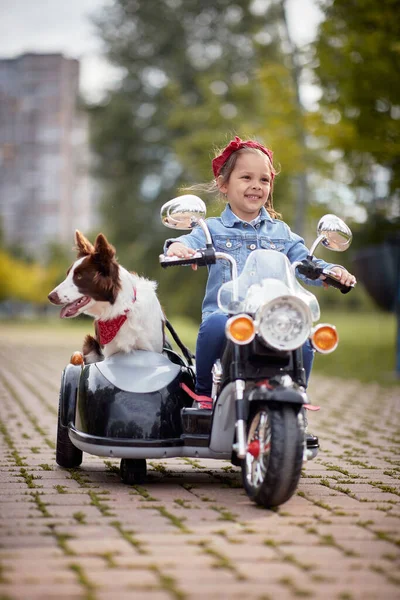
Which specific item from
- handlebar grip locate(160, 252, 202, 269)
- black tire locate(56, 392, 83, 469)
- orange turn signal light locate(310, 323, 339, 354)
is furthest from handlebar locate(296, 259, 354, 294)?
black tire locate(56, 392, 83, 469)

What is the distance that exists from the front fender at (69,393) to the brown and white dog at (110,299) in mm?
340

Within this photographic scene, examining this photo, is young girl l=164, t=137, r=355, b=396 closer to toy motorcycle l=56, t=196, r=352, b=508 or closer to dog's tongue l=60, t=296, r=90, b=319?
toy motorcycle l=56, t=196, r=352, b=508

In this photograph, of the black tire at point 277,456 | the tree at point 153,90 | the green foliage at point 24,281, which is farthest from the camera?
the green foliage at point 24,281

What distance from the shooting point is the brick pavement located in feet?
8.89

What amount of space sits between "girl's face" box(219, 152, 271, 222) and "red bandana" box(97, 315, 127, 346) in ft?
2.90

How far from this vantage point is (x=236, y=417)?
12.8 ft

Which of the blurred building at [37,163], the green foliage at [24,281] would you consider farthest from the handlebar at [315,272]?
the green foliage at [24,281]

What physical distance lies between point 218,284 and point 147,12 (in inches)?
1108

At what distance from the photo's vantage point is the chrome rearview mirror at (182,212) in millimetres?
4160

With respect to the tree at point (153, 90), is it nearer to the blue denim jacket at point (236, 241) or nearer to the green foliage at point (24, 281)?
the blue denim jacket at point (236, 241)

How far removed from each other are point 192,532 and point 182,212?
5.02 feet

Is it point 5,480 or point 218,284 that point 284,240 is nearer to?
point 218,284

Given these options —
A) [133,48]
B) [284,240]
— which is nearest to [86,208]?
[133,48]

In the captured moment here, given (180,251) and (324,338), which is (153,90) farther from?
(324,338)
